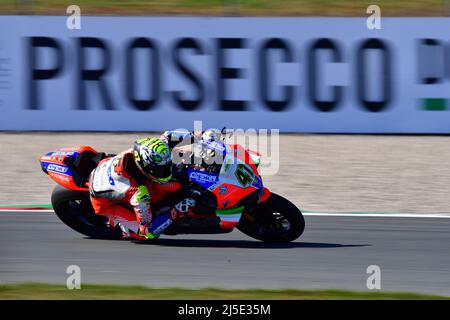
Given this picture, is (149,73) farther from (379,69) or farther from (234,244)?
(234,244)

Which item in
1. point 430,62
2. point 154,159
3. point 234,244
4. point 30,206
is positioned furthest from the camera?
point 430,62

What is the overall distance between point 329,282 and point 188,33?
22.5ft

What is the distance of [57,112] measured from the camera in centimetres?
1395

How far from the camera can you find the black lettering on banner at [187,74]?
13.6 metres

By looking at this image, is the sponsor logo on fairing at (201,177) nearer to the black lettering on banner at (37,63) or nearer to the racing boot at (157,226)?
the racing boot at (157,226)

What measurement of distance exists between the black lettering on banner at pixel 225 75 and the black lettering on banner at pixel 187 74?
262 mm

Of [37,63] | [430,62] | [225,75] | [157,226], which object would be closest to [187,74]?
[225,75]

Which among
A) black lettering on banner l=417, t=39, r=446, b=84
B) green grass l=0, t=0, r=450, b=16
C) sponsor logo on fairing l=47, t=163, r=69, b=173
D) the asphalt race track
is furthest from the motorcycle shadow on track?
green grass l=0, t=0, r=450, b=16

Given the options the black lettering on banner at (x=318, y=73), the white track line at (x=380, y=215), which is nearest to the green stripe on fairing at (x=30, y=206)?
the white track line at (x=380, y=215)

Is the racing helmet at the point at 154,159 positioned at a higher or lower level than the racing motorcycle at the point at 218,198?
higher

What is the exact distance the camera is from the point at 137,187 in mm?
8586

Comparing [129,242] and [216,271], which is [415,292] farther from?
[129,242]

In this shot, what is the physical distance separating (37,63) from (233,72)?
2.89 meters
